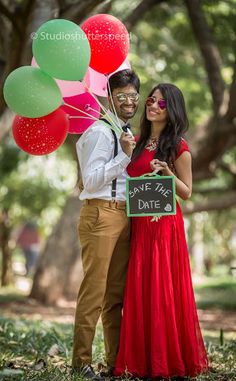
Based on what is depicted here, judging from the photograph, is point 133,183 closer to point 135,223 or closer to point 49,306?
point 135,223

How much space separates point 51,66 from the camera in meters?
4.36

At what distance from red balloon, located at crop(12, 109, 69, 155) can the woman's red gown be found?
0.58 m

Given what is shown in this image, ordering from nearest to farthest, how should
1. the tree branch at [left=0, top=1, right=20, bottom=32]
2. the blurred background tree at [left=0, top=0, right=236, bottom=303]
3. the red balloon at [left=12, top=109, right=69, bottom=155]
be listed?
the red balloon at [left=12, top=109, right=69, bottom=155] → the tree branch at [left=0, top=1, right=20, bottom=32] → the blurred background tree at [left=0, top=0, right=236, bottom=303]

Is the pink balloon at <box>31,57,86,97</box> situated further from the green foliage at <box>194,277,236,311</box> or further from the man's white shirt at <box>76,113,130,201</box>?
the green foliage at <box>194,277,236,311</box>

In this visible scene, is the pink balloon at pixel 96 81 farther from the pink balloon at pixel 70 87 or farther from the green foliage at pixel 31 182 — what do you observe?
the green foliage at pixel 31 182

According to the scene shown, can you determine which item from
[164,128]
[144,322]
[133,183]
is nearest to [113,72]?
[164,128]

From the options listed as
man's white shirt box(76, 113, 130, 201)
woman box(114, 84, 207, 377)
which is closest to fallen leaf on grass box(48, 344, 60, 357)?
woman box(114, 84, 207, 377)

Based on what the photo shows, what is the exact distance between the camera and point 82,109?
16.0 feet

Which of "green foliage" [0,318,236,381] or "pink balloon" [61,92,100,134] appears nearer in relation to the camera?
"green foliage" [0,318,236,381]

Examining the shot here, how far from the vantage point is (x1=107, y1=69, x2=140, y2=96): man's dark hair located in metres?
4.62

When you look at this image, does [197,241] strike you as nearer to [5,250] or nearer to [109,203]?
[5,250]

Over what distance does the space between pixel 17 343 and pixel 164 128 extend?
2441mm

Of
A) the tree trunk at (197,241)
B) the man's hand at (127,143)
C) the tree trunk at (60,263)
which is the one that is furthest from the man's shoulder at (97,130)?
the tree trunk at (197,241)

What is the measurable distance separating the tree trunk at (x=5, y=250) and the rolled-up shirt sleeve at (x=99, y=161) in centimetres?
1235
